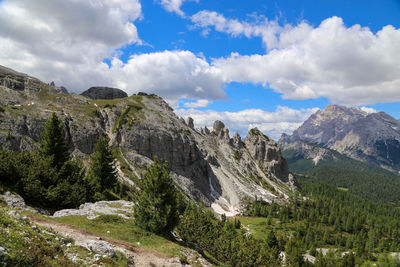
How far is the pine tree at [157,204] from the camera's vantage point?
109 feet

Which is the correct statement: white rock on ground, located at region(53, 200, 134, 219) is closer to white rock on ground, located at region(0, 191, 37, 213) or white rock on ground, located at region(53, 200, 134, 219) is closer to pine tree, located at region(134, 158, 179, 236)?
white rock on ground, located at region(0, 191, 37, 213)

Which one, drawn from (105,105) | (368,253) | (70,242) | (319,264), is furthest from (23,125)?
(368,253)

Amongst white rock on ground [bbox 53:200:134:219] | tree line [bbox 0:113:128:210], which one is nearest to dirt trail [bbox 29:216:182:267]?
white rock on ground [bbox 53:200:134:219]

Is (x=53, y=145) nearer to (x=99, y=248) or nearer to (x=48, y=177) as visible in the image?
(x=48, y=177)

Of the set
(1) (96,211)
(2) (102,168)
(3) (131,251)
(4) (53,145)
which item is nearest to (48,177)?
(4) (53,145)

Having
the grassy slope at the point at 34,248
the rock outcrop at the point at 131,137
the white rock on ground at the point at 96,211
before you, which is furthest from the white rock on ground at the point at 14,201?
the rock outcrop at the point at 131,137

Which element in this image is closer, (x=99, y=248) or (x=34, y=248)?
(x=34, y=248)

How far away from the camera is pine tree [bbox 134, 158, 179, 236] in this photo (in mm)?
33219

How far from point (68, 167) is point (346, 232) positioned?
634 ft

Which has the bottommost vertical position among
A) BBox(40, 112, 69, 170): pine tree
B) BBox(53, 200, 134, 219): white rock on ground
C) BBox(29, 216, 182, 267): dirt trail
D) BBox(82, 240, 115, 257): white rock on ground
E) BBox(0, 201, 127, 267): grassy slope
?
BBox(53, 200, 134, 219): white rock on ground

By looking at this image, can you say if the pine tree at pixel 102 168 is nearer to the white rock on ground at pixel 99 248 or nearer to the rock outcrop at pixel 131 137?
the white rock on ground at pixel 99 248

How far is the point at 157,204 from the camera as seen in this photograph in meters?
33.8

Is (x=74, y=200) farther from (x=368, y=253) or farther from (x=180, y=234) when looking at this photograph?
(x=368, y=253)

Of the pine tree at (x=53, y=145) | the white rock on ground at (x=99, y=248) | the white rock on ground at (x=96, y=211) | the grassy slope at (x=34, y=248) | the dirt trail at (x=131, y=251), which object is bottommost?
the white rock on ground at (x=96, y=211)
